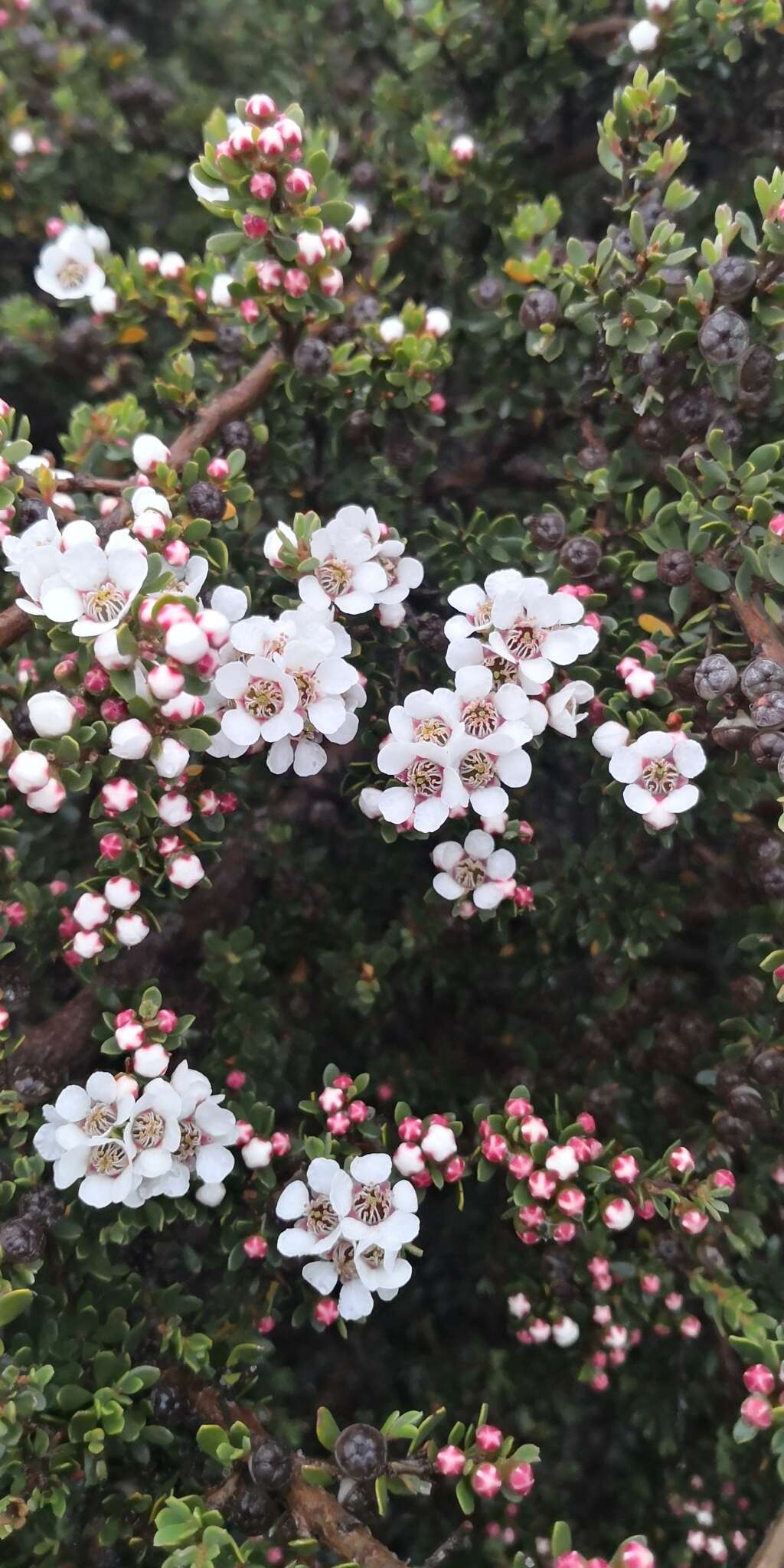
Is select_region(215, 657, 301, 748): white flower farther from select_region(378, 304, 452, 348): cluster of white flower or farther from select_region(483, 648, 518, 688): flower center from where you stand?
select_region(378, 304, 452, 348): cluster of white flower

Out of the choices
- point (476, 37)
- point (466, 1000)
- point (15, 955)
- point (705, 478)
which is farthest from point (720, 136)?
point (15, 955)

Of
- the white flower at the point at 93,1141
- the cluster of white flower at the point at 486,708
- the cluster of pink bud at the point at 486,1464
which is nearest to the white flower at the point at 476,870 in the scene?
the cluster of white flower at the point at 486,708

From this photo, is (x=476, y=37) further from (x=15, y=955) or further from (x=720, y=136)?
(x=15, y=955)

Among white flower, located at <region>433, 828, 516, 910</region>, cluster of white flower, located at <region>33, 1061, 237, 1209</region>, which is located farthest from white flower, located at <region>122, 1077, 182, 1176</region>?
white flower, located at <region>433, 828, 516, 910</region>

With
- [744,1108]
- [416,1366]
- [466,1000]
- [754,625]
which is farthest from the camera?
[466,1000]

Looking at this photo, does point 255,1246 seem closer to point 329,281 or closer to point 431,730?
point 431,730
